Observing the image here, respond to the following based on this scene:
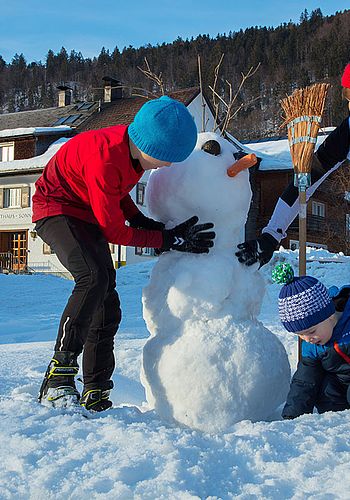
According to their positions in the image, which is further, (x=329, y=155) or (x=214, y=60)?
(x=214, y=60)

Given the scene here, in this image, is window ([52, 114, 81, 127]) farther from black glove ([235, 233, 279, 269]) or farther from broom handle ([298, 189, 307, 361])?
black glove ([235, 233, 279, 269])

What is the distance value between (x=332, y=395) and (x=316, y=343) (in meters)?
0.23

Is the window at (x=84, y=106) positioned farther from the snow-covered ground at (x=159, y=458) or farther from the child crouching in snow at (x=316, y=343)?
the snow-covered ground at (x=159, y=458)

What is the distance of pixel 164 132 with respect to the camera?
2.08 m

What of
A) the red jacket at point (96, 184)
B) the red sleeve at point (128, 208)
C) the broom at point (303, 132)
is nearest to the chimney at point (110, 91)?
the broom at point (303, 132)

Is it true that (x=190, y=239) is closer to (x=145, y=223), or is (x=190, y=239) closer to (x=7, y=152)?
(x=145, y=223)

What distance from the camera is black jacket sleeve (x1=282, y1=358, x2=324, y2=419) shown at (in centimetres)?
213

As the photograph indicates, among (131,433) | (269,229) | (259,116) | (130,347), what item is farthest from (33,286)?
(259,116)

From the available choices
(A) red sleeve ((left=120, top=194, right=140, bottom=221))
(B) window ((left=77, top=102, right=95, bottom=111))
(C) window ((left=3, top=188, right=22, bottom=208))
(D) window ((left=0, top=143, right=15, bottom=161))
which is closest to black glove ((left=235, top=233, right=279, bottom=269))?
(A) red sleeve ((left=120, top=194, right=140, bottom=221))

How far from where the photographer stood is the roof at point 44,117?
69.3 feet

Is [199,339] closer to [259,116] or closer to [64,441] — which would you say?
[64,441]

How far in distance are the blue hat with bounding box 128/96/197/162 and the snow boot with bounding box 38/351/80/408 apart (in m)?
0.83

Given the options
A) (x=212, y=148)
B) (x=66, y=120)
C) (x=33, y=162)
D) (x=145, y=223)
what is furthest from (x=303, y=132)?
(x=66, y=120)

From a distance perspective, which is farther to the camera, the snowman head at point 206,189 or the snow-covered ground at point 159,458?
the snowman head at point 206,189
